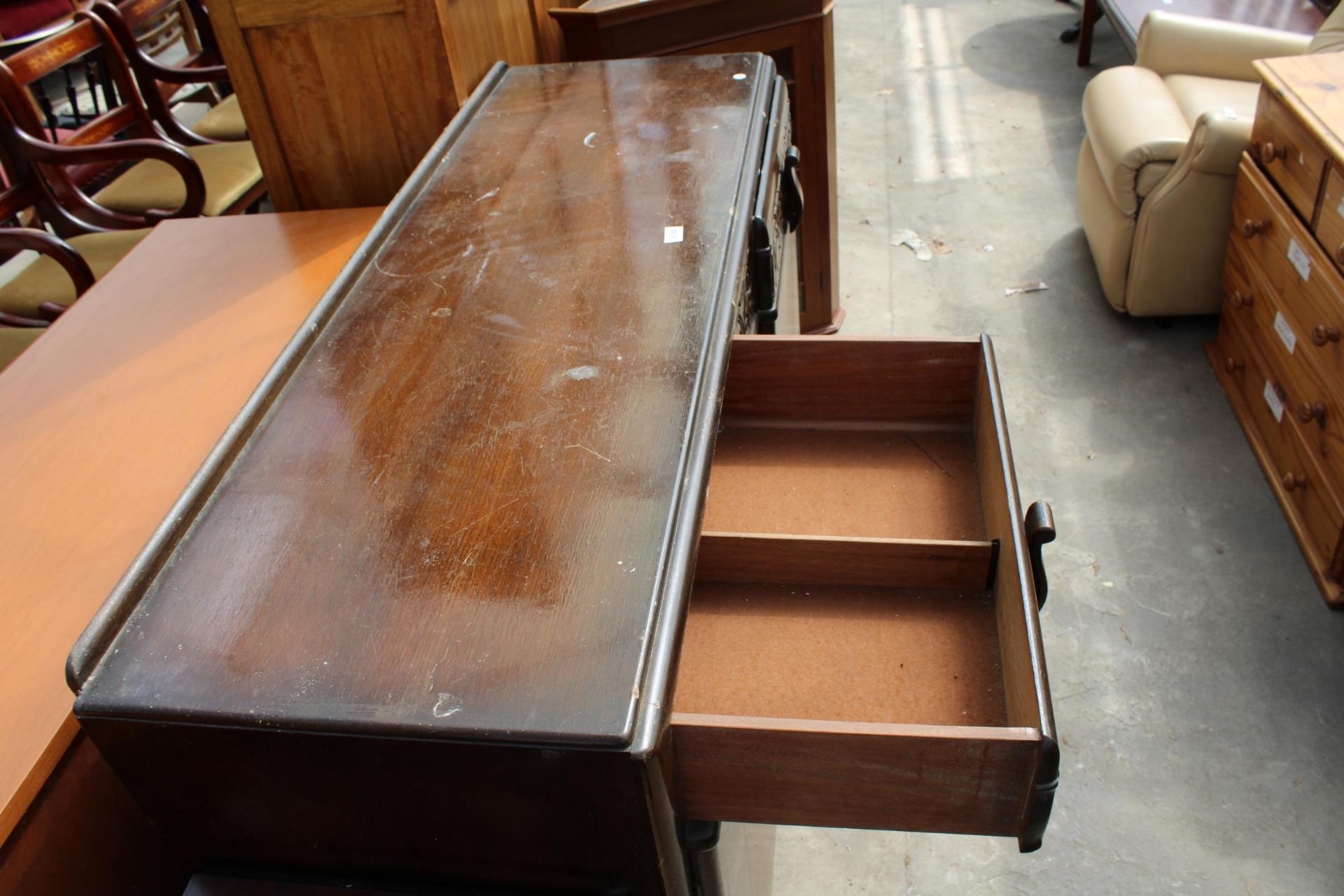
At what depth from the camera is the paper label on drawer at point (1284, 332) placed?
2.30 meters

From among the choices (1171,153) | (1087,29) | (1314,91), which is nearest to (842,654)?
(1314,91)

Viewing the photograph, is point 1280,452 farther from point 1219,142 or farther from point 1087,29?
point 1087,29

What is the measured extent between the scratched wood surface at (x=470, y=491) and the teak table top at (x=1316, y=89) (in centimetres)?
137

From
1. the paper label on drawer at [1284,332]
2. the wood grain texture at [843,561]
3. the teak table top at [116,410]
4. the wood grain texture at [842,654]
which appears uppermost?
the teak table top at [116,410]

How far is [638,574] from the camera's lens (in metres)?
0.89

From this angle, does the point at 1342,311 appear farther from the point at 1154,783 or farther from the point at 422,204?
the point at 422,204

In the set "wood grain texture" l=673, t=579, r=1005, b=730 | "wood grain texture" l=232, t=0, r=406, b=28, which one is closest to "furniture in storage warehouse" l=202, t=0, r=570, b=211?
"wood grain texture" l=232, t=0, r=406, b=28

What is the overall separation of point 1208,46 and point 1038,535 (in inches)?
106

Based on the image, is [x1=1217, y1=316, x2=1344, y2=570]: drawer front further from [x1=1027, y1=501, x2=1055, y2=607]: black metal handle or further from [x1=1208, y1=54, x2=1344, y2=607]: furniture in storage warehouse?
[x1=1027, y1=501, x2=1055, y2=607]: black metal handle

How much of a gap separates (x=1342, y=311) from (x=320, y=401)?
6.42 feet

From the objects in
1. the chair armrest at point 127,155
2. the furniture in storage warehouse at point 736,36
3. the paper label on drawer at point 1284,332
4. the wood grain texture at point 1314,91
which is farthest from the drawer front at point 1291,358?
the chair armrest at point 127,155

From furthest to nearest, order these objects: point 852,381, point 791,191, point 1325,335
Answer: point 1325,335
point 791,191
point 852,381

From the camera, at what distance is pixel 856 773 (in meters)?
0.92

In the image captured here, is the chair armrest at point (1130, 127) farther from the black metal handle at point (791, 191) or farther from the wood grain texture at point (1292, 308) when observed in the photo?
the black metal handle at point (791, 191)
